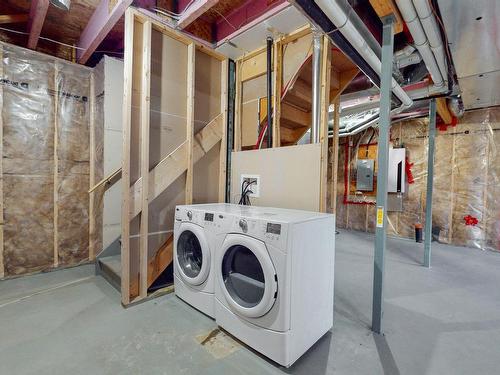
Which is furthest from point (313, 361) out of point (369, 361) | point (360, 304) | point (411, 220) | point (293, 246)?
point (411, 220)

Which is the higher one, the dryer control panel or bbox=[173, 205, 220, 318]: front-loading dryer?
the dryer control panel

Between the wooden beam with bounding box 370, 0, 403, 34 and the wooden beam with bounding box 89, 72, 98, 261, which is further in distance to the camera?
the wooden beam with bounding box 89, 72, 98, 261

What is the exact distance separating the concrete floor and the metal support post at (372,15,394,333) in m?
0.25

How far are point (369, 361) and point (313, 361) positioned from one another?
358 mm

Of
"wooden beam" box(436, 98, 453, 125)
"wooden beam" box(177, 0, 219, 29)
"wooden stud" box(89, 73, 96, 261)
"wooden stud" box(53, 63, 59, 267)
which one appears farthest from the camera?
"wooden beam" box(436, 98, 453, 125)

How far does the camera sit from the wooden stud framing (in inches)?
82.7

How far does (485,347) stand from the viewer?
1.70m

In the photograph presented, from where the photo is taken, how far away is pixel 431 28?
1.84 m

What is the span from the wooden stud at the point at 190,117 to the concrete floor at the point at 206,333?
1111 millimetres

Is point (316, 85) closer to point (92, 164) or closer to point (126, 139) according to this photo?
point (126, 139)

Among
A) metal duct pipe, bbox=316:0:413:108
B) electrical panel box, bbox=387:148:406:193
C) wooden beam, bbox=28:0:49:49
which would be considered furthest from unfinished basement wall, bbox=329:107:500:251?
wooden beam, bbox=28:0:49:49

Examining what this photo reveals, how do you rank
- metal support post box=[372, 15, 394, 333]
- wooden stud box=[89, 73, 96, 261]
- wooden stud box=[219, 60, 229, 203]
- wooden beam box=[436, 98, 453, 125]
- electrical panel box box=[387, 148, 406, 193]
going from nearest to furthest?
metal support post box=[372, 15, 394, 333] < wooden stud box=[219, 60, 229, 203] < wooden stud box=[89, 73, 96, 261] < wooden beam box=[436, 98, 453, 125] < electrical panel box box=[387, 148, 406, 193]

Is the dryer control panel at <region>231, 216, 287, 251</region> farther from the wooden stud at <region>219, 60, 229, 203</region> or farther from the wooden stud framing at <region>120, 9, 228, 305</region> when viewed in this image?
the wooden stud at <region>219, 60, 229, 203</region>

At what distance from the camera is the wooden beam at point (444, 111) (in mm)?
3539
